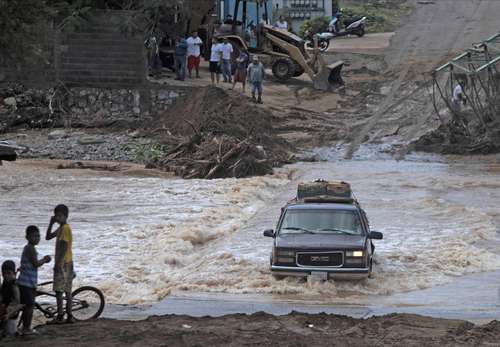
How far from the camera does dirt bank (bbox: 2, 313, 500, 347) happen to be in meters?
12.9

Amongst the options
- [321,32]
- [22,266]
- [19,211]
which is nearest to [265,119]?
[19,211]

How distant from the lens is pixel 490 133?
36.8 meters

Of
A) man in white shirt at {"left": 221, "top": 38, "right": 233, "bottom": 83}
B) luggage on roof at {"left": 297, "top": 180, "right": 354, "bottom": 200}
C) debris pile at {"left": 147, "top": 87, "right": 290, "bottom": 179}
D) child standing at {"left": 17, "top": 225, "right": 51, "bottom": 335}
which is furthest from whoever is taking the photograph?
man in white shirt at {"left": 221, "top": 38, "right": 233, "bottom": 83}

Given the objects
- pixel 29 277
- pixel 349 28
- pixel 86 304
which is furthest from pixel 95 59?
pixel 29 277

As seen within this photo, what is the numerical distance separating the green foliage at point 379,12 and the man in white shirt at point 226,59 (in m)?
18.6

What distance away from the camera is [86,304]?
1484 cm

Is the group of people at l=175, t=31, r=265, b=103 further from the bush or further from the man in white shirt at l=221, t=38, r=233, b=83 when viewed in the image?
the bush

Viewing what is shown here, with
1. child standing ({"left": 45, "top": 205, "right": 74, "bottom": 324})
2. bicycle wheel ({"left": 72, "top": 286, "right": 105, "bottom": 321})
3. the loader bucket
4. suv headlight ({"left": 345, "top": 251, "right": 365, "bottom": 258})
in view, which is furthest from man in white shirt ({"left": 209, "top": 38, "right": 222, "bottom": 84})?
child standing ({"left": 45, "top": 205, "right": 74, "bottom": 324})

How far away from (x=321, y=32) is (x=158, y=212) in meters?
31.5

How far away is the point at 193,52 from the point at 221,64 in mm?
1310

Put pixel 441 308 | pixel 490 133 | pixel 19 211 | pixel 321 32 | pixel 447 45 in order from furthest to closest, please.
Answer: pixel 321 32
pixel 447 45
pixel 490 133
pixel 19 211
pixel 441 308

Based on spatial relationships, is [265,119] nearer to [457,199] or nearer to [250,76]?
[250,76]

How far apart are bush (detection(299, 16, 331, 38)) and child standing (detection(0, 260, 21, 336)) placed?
44.9 metres

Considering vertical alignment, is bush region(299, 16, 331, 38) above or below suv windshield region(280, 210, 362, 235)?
above
